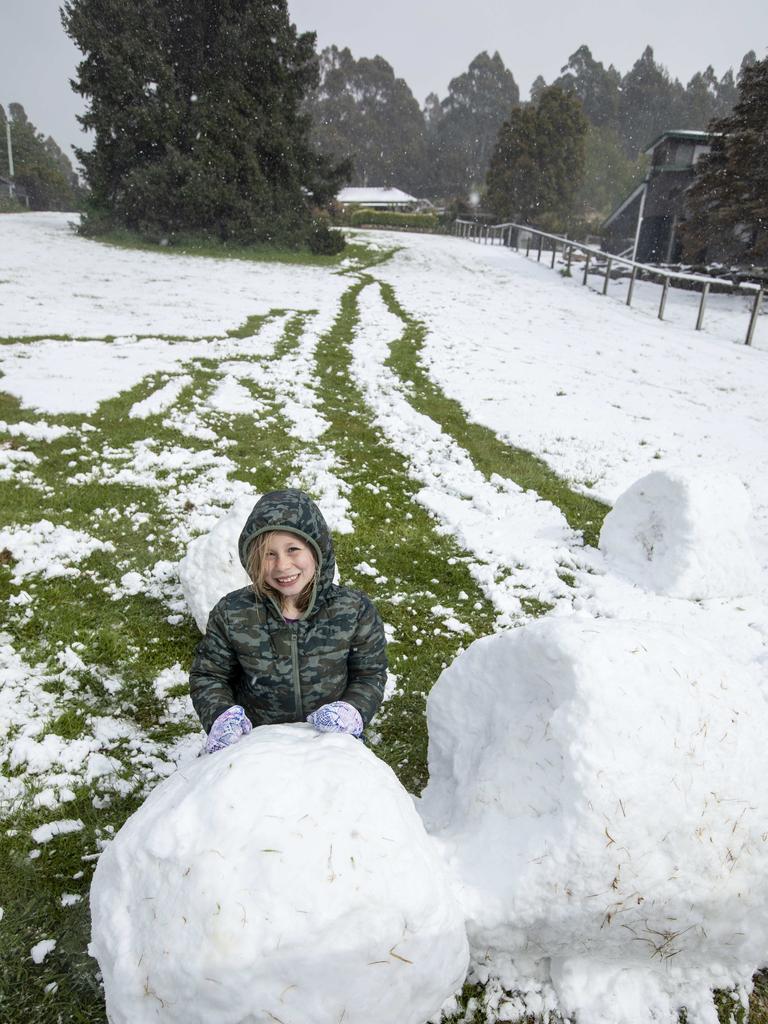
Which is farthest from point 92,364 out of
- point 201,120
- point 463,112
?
point 463,112

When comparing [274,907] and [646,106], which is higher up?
[646,106]

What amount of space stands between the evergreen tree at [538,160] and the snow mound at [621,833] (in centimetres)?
4959

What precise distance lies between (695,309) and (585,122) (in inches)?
1475

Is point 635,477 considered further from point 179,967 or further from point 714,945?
point 179,967

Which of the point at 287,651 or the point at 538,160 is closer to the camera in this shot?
the point at 287,651

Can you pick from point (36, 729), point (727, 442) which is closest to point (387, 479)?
point (36, 729)

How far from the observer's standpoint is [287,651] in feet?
7.96

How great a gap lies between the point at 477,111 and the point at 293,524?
364 feet

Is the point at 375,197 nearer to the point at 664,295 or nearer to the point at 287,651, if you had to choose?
the point at 664,295

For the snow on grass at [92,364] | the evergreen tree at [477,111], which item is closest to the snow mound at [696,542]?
the snow on grass at [92,364]

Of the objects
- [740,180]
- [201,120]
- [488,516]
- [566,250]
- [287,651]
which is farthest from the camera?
[566,250]

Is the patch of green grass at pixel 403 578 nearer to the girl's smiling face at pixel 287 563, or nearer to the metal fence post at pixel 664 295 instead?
the girl's smiling face at pixel 287 563

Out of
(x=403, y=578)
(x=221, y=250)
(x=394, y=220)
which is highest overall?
(x=394, y=220)

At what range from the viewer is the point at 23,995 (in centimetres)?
193
